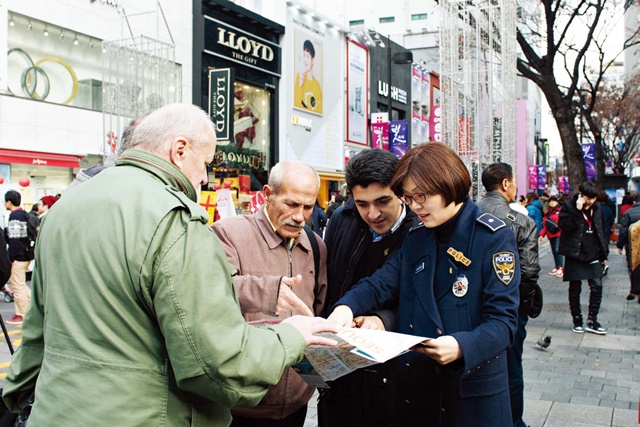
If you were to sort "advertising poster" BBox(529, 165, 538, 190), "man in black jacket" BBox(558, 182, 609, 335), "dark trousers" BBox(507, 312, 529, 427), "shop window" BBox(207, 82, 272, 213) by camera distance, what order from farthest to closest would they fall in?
"advertising poster" BBox(529, 165, 538, 190)
"shop window" BBox(207, 82, 272, 213)
"man in black jacket" BBox(558, 182, 609, 335)
"dark trousers" BBox(507, 312, 529, 427)

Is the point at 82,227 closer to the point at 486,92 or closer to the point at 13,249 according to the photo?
the point at 13,249

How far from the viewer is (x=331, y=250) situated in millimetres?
3191

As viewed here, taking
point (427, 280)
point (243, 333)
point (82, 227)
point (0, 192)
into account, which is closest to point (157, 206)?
point (82, 227)

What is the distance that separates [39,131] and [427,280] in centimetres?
1635

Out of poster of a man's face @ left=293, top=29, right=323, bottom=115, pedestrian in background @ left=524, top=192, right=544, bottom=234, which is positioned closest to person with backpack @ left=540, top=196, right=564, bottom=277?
pedestrian in background @ left=524, top=192, right=544, bottom=234

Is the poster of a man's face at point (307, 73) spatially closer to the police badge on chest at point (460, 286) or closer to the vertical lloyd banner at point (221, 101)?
the vertical lloyd banner at point (221, 101)

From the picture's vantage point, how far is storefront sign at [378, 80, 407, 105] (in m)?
35.7

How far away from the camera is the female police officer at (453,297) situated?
2.32 metres

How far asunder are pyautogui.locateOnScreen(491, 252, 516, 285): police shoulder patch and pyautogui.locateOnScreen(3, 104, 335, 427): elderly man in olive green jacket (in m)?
1.02

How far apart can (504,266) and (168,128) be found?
1.38 m

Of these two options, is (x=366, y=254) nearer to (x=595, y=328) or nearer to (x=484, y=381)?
(x=484, y=381)

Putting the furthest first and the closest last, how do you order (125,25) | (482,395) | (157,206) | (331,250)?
(125,25), (331,250), (482,395), (157,206)

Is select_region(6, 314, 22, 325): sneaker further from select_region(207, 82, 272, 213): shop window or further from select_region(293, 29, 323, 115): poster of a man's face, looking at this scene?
select_region(293, 29, 323, 115): poster of a man's face

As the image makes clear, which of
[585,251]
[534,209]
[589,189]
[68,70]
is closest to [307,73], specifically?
[68,70]
